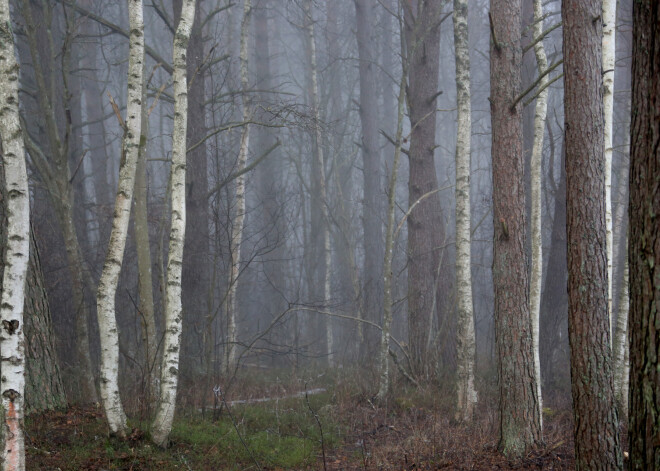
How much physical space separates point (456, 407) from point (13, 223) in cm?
638

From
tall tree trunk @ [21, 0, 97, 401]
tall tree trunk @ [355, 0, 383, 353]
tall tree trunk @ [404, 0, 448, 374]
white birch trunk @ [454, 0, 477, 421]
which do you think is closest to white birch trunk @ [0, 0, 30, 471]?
tall tree trunk @ [21, 0, 97, 401]

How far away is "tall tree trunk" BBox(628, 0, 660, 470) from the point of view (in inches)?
98.0

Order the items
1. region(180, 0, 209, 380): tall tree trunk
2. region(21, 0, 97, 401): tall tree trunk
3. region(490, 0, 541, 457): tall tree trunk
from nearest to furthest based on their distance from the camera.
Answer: region(490, 0, 541, 457): tall tree trunk → region(21, 0, 97, 401): tall tree trunk → region(180, 0, 209, 380): tall tree trunk

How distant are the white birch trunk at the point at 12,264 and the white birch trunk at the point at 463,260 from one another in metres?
5.66

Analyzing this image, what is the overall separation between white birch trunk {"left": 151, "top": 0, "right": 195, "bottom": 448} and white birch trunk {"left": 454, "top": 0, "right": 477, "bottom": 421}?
397 cm

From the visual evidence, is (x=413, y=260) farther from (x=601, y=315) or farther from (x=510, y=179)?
(x=601, y=315)

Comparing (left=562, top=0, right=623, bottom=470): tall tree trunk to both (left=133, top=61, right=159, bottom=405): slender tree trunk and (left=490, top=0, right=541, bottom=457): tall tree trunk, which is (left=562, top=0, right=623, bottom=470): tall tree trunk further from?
(left=133, top=61, right=159, bottom=405): slender tree trunk

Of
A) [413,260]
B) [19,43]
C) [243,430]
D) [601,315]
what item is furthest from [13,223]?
[19,43]

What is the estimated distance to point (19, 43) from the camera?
13.9 m

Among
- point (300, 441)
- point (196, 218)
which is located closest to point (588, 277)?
point (300, 441)

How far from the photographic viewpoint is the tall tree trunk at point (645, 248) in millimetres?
2488

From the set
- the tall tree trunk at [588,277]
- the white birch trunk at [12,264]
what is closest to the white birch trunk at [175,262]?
the white birch trunk at [12,264]

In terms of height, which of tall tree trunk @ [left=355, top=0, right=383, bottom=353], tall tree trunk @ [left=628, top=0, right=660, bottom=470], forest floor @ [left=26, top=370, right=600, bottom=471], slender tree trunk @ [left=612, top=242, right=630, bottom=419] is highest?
tall tree trunk @ [left=355, top=0, right=383, bottom=353]

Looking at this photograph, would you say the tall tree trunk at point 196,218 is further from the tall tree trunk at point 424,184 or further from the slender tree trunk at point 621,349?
the slender tree trunk at point 621,349
